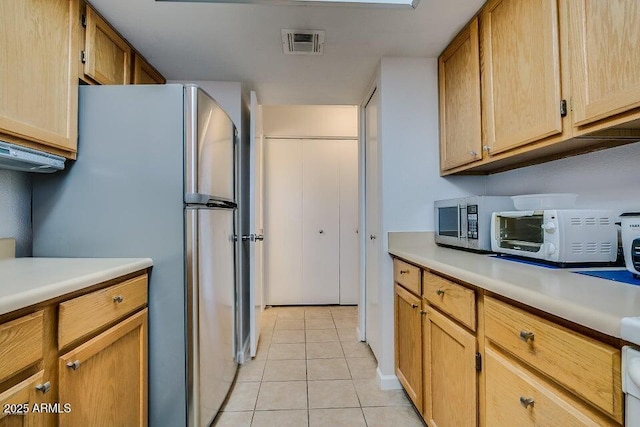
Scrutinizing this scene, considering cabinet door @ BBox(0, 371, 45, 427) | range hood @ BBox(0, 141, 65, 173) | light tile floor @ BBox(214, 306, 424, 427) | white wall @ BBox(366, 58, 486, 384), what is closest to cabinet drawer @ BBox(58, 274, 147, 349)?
cabinet door @ BBox(0, 371, 45, 427)

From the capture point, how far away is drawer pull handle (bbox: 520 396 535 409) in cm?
77

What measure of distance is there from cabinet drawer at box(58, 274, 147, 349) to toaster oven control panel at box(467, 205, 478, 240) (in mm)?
1584

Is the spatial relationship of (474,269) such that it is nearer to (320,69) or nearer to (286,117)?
(320,69)

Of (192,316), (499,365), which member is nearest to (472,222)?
(499,365)

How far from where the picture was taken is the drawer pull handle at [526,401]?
2.54 ft

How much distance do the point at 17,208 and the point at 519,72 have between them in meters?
2.32

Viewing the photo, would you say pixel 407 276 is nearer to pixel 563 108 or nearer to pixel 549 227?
pixel 549 227

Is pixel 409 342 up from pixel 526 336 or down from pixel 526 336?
down

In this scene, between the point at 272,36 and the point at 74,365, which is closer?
the point at 74,365

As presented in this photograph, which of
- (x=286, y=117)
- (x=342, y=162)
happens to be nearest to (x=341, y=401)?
(x=342, y=162)

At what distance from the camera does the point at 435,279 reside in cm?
134

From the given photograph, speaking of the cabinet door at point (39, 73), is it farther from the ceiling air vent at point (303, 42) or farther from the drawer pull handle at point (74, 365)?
the ceiling air vent at point (303, 42)

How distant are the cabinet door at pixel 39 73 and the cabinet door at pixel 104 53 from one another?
0.31ft

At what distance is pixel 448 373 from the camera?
122 cm
